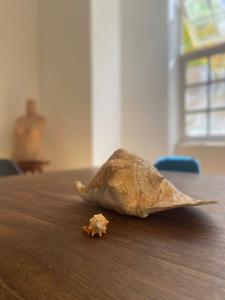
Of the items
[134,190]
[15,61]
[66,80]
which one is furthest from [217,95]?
[134,190]

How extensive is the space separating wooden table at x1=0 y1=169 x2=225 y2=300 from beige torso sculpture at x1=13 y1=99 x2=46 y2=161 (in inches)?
77.8

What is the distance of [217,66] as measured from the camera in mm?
2439

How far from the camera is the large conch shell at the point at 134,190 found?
23.0 inches

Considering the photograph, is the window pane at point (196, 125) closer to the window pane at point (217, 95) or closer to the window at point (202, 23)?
the window pane at point (217, 95)

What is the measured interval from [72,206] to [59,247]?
0.90 feet

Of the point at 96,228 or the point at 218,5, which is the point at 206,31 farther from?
the point at 96,228

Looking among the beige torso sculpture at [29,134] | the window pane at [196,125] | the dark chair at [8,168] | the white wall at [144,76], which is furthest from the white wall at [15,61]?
the window pane at [196,125]

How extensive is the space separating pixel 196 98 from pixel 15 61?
1.88m

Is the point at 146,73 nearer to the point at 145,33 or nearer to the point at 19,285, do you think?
the point at 145,33

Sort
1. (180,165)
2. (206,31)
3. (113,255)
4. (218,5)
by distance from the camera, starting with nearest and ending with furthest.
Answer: (113,255)
(180,165)
(218,5)
(206,31)

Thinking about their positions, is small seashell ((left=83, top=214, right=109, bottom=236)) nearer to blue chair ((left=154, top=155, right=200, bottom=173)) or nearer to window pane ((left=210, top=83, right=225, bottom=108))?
blue chair ((left=154, top=155, right=200, bottom=173))

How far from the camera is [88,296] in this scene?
0.31 m

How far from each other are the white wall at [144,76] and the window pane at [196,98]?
0.24 meters

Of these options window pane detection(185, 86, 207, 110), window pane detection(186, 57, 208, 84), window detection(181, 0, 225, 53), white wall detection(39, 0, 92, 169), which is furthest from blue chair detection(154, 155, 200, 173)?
window detection(181, 0, 225, 53)
